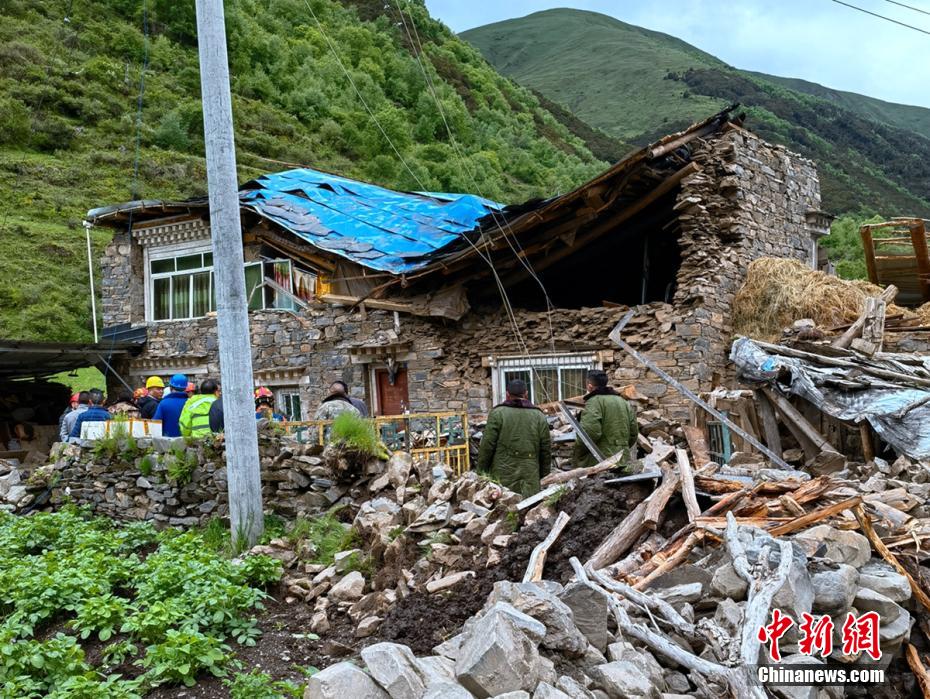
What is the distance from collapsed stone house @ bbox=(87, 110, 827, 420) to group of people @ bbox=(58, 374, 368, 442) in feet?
11.5

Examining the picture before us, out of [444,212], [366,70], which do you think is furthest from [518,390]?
[366,70]

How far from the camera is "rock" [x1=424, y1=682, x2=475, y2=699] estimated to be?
12.3 ft

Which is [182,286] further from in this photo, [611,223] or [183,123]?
[183,123]

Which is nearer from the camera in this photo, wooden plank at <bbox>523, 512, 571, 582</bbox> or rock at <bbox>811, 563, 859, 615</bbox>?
rock at <bbox>811, 563, 859, 615</bbox>

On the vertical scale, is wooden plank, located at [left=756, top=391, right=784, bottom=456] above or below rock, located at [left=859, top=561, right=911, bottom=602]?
above

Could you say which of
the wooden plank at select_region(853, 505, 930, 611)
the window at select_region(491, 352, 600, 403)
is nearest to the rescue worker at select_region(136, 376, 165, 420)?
A: the window at select_region(491, 352, 600, 403)

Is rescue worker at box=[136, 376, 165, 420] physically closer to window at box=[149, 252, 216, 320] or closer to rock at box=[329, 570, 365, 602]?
window at box=[149, 252, 216, 320]

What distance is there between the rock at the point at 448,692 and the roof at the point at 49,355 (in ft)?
41.2

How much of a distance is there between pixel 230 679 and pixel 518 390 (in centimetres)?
359

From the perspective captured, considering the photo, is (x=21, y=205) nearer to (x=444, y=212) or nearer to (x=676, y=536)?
(x=444, y=212)

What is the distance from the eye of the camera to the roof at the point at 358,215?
14555 millimetres

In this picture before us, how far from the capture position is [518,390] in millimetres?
7699

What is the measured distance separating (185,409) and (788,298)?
8.86 metres

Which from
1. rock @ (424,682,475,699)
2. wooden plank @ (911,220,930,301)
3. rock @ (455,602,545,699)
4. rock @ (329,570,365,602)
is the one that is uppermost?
wooden plank @ (911,220,930,301)
